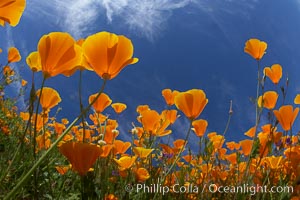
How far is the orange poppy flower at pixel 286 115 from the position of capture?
5.92ft

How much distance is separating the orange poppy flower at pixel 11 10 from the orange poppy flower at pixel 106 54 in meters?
0.19

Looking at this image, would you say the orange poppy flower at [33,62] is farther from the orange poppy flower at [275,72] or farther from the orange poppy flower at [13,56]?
the orange poppy flower at [13,56]

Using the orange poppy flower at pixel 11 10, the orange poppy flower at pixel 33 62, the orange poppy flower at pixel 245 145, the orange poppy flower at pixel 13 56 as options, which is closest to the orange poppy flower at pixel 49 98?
the orange poppy flower at pixel 33 62

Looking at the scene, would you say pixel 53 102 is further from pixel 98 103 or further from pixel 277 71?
pixel 277 71

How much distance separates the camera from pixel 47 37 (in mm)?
902

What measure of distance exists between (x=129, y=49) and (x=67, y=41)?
0.56ft

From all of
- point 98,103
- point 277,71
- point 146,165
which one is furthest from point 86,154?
point 277,71

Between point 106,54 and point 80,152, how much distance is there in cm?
27

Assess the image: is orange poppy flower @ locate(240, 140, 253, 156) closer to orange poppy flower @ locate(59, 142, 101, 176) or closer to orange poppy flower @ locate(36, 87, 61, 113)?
orange poppy flower @ locate(36, 87, 61, 113)

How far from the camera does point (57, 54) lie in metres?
0.91

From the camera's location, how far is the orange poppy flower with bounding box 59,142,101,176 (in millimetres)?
984

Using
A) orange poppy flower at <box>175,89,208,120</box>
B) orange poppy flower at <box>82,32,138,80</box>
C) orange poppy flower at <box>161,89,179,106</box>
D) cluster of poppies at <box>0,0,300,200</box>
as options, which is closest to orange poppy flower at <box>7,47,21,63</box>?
cluster of poppies at <box>0,0,300,200</box>

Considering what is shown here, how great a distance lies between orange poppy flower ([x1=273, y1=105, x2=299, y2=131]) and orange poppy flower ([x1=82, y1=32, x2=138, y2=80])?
41.4 inches

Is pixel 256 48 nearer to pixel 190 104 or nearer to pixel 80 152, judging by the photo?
pixel 190 104
